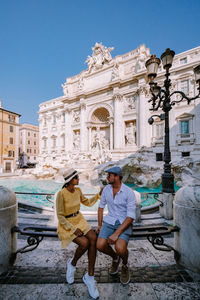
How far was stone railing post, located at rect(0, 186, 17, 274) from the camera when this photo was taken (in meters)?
2.00

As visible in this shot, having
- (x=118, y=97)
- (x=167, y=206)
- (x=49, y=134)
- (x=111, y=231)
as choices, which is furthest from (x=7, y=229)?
(x=49, y=134)

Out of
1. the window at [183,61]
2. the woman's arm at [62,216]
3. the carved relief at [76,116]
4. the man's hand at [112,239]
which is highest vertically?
the window at [183,61]

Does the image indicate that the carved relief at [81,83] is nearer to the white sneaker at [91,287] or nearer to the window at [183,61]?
the window at [183,61]

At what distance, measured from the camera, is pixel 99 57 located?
72.8 ft

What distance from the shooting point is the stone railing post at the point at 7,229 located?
200 cm

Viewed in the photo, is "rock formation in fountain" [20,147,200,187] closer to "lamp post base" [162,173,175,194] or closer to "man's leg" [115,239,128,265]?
"lamp post base" [162,173,175,194]

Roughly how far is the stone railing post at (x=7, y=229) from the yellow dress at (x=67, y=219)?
2.51ft

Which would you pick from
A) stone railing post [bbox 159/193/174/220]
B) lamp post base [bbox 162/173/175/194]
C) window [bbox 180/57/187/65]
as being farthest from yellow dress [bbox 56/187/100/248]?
window [bbox 180/57/187/65]

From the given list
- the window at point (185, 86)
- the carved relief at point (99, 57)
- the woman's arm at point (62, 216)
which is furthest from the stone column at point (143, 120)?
the woman's arm at point (62, 216)

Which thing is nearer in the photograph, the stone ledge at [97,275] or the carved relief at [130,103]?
the stone ledge at [97,275]

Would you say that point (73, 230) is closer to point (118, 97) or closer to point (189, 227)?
point (189, 227)

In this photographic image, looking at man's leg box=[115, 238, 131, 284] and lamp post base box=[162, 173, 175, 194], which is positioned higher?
lamp post base box=[162, 173, 175, 194]

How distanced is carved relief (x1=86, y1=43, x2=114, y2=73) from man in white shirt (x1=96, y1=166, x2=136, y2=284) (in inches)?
939

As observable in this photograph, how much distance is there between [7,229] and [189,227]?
2634 mm
